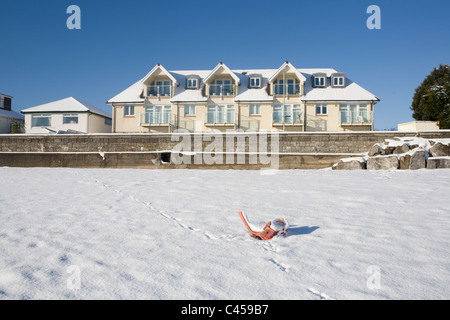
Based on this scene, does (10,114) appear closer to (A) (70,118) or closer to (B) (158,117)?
(A) (70,118)

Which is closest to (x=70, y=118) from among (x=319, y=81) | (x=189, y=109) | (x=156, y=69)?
(x=156, y=69)

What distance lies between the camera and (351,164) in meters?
17.3

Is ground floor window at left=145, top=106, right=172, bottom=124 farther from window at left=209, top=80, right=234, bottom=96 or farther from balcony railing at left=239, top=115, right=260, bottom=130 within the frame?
balcony railing at left=239, top=115, right=260, bottom=130

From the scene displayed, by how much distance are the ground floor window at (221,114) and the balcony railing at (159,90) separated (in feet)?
15.5

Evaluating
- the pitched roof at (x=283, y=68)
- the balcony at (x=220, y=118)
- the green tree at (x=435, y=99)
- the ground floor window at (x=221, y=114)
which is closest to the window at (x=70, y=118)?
the balcony at (x=220, y=118)

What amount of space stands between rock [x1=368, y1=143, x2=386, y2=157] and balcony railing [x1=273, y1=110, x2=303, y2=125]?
1042 centimetres

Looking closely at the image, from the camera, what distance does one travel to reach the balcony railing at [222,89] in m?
29.5

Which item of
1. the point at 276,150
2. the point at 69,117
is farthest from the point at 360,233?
the point at 69,117

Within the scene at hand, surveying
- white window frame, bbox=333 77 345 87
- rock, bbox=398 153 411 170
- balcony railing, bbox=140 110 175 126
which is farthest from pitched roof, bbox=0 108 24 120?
rock, bbox=398 153 411 170

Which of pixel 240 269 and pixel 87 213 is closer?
pixel 240 269

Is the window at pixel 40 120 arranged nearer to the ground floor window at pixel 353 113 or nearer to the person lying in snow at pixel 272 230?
the ground floor window at pixel 353 113
